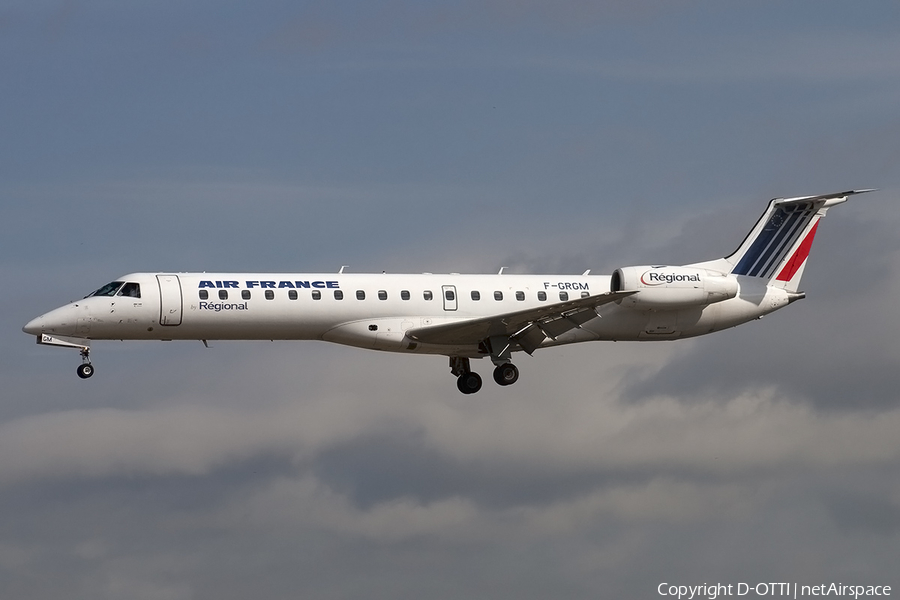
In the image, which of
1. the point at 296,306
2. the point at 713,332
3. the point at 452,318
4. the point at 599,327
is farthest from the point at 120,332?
the point at 713,332

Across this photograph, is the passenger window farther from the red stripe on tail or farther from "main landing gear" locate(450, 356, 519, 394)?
the red stripe on tail

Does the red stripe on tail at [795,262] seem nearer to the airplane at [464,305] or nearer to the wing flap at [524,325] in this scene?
the airplane at [464,305]

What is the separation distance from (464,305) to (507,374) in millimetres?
2393

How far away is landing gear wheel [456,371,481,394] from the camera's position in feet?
148

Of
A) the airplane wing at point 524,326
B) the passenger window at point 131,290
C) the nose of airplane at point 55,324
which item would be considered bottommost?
the airplane wing at point 524,326

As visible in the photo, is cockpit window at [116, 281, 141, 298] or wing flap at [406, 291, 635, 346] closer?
cockpit window at [116, 281, 141, 298]

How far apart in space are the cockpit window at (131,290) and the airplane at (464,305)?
4cm

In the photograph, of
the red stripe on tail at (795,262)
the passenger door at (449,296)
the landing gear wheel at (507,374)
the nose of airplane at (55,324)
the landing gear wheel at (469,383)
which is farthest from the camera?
the red stripe on tail at (795,262)

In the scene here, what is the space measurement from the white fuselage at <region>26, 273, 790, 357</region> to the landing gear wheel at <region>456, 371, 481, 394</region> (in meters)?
1.35

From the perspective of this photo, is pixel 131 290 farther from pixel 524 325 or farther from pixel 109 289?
pixel 524 325

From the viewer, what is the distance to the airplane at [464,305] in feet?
133

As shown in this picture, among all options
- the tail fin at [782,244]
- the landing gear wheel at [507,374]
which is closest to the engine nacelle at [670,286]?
the tail fin at [782,244]

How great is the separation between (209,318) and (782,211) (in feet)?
60.1

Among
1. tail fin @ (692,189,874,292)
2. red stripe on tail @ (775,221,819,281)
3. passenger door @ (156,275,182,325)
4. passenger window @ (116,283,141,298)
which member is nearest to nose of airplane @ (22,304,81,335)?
passenger window @ (116,283,141,298)
